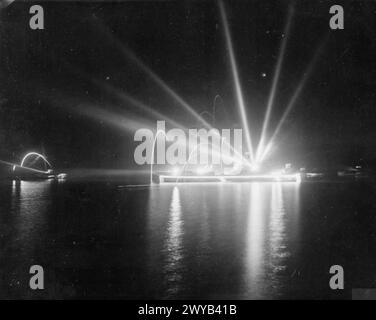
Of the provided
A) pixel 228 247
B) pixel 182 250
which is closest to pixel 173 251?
pixel 182 250

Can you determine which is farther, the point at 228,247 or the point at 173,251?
the point at 228,247

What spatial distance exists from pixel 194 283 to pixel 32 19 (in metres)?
5.96

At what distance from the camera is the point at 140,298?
508cm

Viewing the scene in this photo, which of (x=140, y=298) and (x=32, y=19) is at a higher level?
(x=32, y=19)

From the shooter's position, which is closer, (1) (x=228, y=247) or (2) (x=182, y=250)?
(2) (x=182, y=250)

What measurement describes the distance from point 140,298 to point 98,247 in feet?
9.04

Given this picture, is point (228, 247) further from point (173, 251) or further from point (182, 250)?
point (173, 251)

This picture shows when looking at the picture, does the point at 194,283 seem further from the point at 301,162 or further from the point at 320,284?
the point at 301,162

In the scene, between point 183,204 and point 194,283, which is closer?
point 194,283

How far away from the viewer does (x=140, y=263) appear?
6.41m

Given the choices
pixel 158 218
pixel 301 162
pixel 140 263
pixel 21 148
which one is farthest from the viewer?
pixel 301 162
